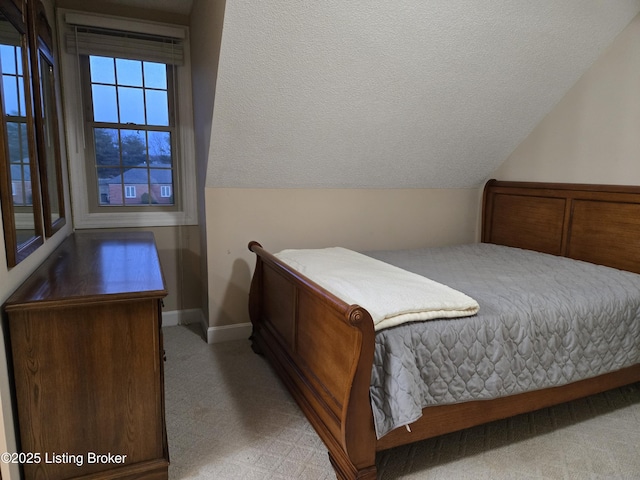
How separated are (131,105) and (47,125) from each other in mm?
963

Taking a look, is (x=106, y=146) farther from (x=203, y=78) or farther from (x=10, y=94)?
(x=10, y=94)

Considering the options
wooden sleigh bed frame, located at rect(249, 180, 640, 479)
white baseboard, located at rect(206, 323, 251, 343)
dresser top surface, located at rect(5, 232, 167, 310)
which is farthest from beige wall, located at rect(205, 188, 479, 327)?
dresser top surface, located at rect(5, 232, 167, 310)

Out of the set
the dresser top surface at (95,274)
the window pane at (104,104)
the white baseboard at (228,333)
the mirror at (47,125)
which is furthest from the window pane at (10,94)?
the white baseboard at (228,333)

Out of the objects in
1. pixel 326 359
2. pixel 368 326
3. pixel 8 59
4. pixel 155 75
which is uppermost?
pixel 155 75

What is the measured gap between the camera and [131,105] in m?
3.16

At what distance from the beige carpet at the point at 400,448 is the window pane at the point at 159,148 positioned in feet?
5.37

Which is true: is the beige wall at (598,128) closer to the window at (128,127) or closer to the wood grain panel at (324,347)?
the wood grain panel at (324,347)

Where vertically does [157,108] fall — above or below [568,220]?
above

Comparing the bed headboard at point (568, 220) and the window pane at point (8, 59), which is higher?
the window pane at point (8, 59)

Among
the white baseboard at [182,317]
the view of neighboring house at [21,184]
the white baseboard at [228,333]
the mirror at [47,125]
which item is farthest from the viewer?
the white baseboard at [182,317]

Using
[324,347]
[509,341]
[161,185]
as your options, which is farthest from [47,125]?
[509,341]

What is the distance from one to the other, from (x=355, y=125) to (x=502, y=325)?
5.23 feet

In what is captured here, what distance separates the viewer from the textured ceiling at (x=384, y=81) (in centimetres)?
222

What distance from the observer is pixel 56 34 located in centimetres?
276
